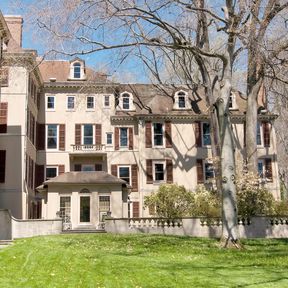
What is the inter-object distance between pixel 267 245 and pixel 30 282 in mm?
10826

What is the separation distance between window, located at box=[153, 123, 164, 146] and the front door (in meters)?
8.89

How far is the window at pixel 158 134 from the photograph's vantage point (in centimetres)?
3534

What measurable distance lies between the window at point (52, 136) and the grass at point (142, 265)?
61.5 feet

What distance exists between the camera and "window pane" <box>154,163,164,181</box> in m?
34.8

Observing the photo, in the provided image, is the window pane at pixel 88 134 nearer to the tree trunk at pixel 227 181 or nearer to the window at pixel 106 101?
the window at pixel 106 101

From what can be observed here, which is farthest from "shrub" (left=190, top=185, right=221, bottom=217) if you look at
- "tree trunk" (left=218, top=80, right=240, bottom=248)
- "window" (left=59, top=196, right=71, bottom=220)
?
"window" (left=59, top=196, right=71, bottom=220)

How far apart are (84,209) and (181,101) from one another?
13236mm

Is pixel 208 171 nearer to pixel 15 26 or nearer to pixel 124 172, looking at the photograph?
pixel 124 172

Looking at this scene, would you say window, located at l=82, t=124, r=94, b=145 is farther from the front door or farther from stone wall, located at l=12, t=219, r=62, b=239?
stone wall, located at l=12, t=219, r=62, b=239

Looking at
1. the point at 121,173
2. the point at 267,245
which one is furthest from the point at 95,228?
the point at 267,245

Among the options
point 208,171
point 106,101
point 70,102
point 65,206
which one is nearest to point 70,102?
point 70,102

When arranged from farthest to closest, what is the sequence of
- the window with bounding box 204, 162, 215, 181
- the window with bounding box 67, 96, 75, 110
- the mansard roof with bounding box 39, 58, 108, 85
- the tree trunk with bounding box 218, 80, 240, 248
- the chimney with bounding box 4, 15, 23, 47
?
the mansard roof with bounding box 39, 58, 108, 85 < the window with bounding box 67, 96, 75, 110 < the window with bounding box 204, 162, 215, 181 < the chimney with bounding box 4, 15, 23, 47 < the tree trunk with bounding box 218, 80, 240, 248

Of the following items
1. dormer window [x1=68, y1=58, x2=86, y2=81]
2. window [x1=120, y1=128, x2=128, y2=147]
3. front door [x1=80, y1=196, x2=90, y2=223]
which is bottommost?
front door [x1=80, y1=196, x2=90, y2=223]

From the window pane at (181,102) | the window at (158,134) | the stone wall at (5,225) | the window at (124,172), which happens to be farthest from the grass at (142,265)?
the window pane at (181,102)
